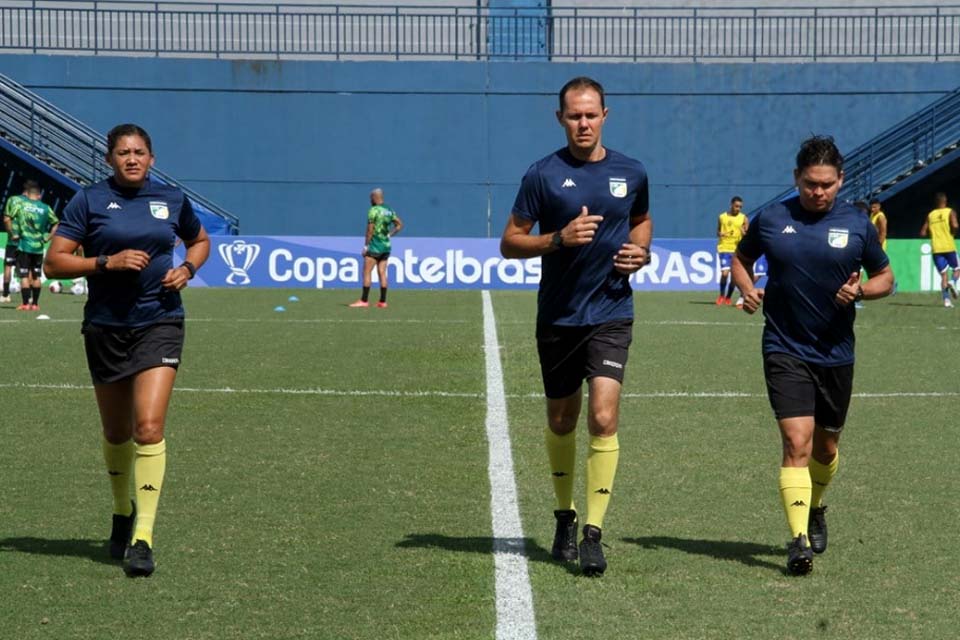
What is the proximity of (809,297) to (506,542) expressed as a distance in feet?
5.63

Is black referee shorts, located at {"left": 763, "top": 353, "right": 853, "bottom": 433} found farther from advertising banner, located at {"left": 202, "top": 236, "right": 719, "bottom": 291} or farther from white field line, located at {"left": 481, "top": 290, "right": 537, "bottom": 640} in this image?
advertising banner, located at {"left": 202, "top": 236, "right": 719, "bottom": 291}

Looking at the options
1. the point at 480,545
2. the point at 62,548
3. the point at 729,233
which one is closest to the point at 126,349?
the point at 62,548

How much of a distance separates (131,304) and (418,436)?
3.99 metres

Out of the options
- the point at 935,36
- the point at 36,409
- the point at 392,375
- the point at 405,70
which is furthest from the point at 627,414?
the point at 935,36

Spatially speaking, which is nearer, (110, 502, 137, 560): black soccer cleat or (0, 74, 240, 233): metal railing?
(110, 502, 137, 560): black soccer cleat

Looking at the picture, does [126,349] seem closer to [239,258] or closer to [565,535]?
[565,535]

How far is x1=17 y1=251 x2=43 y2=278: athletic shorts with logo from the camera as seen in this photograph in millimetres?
23562

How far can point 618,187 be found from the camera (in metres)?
6.50

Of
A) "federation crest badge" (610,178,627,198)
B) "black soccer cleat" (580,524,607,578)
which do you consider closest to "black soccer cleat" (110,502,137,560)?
"black soccer cleat" (580,524,607,578)

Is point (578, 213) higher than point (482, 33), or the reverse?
point (482, 33)

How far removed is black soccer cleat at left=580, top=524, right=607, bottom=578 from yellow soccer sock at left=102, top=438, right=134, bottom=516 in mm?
2037

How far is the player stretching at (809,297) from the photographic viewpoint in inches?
255

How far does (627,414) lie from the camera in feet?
37.8

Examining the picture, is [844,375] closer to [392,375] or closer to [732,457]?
[732,457]
